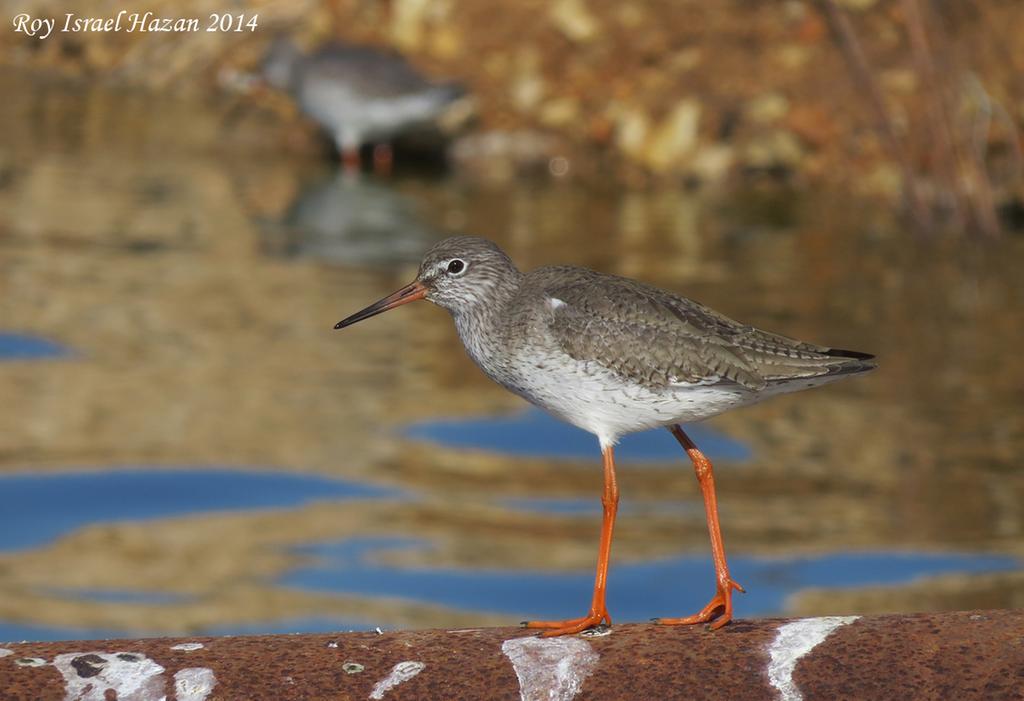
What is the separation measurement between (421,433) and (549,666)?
991 centimetres

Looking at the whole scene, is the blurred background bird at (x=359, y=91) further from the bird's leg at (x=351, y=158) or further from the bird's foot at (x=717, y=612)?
the bird's foot at (x=717, y=612)

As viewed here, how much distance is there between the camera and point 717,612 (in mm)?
6020

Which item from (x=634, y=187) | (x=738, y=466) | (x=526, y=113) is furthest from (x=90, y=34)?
(x=738, y=466)

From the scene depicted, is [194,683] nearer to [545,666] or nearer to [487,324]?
[545,666]

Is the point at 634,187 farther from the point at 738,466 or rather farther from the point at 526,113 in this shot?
the point at 738,466

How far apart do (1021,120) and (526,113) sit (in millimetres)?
6418

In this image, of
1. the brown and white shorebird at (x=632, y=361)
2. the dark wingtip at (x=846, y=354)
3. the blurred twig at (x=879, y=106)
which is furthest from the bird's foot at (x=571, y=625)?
the blurred twig at (x=879, y=106)

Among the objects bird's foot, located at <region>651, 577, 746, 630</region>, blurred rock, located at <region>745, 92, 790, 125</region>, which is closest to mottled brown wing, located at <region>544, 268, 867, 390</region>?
bird's foot, located at <region>651, 577, 746, 630</region>

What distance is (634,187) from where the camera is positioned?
893 inches

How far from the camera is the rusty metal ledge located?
494 centimetres

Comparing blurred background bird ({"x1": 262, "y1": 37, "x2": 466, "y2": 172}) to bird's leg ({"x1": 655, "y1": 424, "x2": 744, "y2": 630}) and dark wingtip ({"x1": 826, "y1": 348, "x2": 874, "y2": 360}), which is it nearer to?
bird's leg ({"x1": 655, "y1": 424, "x2": 744, "y2": 630})

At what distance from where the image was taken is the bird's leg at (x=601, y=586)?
5.72m

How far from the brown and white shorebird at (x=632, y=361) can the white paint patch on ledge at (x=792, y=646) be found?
2.42 feet

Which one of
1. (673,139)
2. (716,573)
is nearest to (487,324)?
(716,573)
